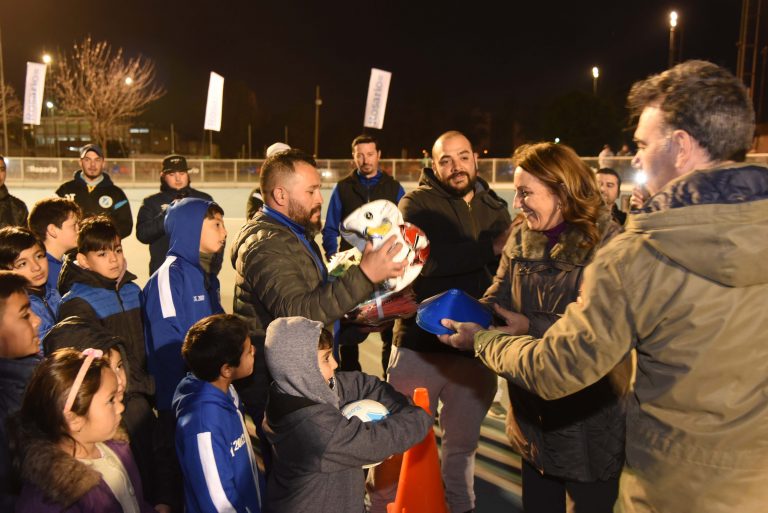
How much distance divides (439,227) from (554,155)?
4.05 ft

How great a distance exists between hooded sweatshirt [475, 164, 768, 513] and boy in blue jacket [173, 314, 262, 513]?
5.56 feet

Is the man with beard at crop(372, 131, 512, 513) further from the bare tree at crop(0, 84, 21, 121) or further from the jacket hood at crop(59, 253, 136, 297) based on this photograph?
the bare tree at crop(0, 84, 21, 121)

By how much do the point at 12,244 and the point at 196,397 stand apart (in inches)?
71.4

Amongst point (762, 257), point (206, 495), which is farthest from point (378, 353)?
point (762, 257)

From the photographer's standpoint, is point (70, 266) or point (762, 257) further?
point (70, 266)

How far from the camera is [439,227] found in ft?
13.0

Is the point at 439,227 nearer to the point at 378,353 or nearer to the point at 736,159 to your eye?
the point at 736,159

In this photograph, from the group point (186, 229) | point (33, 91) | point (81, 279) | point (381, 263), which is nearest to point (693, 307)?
point (381, 263)

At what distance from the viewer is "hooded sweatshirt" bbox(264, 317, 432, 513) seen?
2.50m

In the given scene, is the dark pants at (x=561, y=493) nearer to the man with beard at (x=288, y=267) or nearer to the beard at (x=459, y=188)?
the man with beard at (x=288, y=267)

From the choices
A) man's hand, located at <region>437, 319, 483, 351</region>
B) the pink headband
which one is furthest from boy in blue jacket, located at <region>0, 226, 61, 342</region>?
man's hand, located at <region>437, 319, 483, 351</region>

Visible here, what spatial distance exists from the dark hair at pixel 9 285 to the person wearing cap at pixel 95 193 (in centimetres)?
457

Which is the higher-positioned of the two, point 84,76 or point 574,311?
point 84,76

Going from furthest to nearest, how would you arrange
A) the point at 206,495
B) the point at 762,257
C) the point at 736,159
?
the point at 206,495 → the point at 736,159 → the point at 762,257
